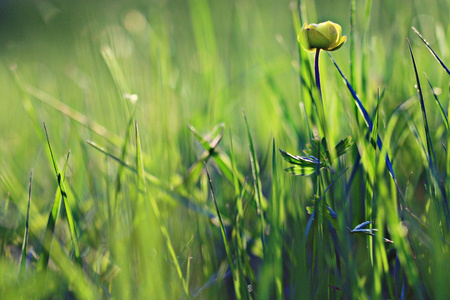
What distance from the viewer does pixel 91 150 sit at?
1142 mm

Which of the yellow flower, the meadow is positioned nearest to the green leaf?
the meadow

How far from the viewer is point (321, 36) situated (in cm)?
57

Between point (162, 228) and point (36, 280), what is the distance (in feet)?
0.57

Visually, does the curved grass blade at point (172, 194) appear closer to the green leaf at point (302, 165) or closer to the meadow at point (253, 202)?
the meadow at point (253, 202)

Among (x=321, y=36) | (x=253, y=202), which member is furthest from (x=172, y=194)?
(x=321, y=36)

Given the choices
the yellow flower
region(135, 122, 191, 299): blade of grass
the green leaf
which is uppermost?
the yellow flower

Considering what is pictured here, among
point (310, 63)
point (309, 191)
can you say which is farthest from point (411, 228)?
point (310, 63)

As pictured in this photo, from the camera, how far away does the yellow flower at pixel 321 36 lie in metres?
0.57

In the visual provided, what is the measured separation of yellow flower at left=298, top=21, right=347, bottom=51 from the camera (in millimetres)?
569

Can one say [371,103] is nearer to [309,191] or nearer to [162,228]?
[309,191]

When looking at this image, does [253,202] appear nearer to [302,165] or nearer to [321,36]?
[302,165]

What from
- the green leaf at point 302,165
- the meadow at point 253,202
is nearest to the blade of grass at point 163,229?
the meadow at point 253,202

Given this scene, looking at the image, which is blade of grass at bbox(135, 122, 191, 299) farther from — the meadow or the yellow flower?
the yellow flower

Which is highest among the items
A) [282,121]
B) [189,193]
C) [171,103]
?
[171,103]
